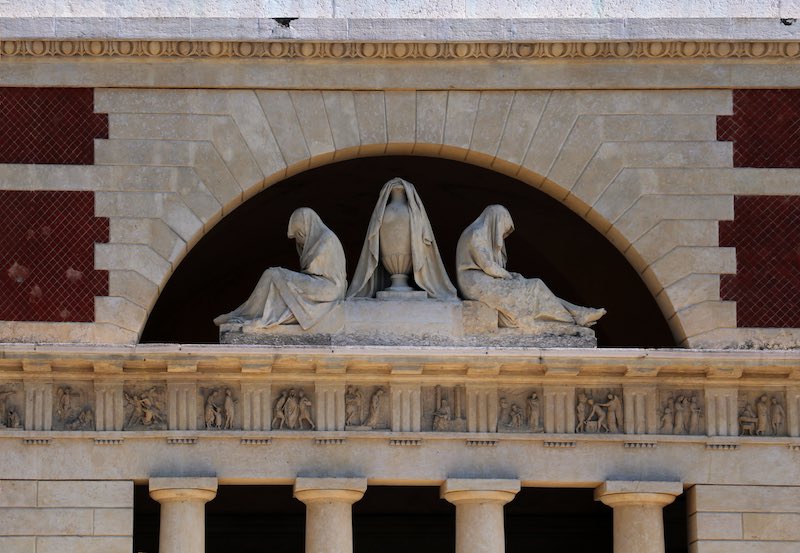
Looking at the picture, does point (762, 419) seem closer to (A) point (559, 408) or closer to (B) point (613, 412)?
(B) point (613, 412)

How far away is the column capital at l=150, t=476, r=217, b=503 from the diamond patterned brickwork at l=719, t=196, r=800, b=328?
5514mm

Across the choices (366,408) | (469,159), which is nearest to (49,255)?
(366,408)

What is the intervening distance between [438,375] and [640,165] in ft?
9.86

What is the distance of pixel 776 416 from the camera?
75.9 ft

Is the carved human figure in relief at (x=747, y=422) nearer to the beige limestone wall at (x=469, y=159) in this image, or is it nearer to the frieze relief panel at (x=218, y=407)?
the beige limestone wall at (x=469, y=159)

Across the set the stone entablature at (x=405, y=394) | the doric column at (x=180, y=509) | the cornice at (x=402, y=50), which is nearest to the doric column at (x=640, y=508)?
the stone entablature at (x=405, y=394)

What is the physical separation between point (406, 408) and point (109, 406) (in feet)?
9.69

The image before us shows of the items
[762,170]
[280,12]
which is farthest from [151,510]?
[762,170]

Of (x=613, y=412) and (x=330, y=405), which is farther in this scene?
(x=613, y=412)

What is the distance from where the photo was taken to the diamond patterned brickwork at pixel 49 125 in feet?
75.9

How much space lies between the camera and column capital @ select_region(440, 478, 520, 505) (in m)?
22.8

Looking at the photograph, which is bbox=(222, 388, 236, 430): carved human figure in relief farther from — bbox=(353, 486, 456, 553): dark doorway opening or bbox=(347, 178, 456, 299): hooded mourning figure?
bbox=(353, 486, 456, 553): dark doorway opening

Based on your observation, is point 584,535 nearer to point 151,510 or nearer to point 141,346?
point 151,510

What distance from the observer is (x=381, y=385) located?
75.4ft
